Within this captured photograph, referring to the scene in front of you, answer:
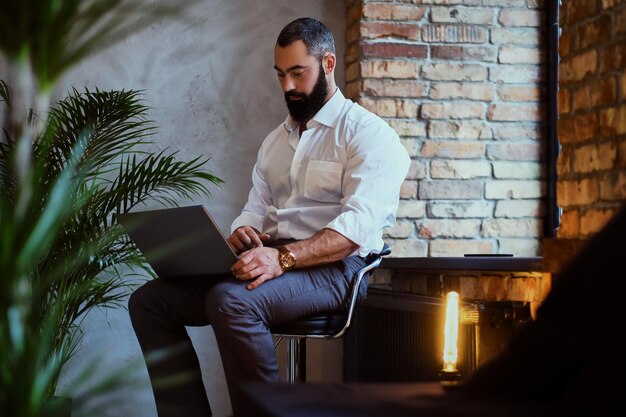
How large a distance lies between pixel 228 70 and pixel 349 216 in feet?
5.20

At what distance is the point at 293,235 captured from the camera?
8.70 feet

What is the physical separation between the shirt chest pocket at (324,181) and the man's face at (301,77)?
0.21 m

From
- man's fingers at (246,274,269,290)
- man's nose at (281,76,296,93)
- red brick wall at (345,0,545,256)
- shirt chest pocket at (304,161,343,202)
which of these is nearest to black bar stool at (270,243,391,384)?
man's fingers at (246,274,269,290)

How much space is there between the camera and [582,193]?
6.64 feet

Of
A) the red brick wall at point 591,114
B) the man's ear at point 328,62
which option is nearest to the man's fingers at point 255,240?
the man's ear at point 328,62

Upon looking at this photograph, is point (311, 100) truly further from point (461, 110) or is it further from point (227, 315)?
point (461, 110)

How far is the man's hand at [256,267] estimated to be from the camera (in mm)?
2283

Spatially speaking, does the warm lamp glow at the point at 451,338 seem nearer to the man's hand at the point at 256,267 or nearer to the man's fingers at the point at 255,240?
the man's hand at the point at 256,267

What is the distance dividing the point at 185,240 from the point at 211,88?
1.60 m

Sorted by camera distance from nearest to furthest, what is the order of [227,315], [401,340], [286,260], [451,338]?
[451,338]
[227,315]
[286,260]
[401,340]

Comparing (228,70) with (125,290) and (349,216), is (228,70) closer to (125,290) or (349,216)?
(125,290)

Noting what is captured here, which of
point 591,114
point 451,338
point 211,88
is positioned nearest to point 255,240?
point 451,338

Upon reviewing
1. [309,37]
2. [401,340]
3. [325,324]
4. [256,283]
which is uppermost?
[309,37]

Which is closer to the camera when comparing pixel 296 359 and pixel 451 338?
pixel 451 338
